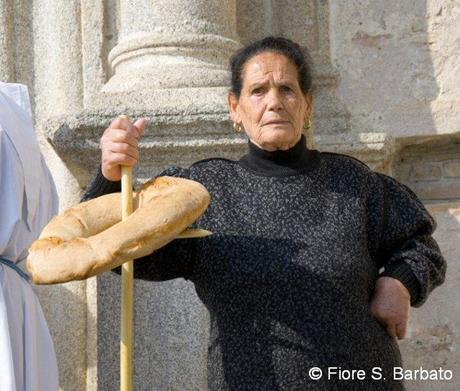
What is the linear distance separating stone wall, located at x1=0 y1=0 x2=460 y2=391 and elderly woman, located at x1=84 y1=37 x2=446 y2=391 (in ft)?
2.91

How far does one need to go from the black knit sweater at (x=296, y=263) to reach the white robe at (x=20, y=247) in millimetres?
652

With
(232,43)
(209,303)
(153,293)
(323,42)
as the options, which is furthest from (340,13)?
(209,303)

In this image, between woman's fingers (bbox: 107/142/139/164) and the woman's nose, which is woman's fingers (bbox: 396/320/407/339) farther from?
woman's fingers (bbox: 107/142/139/164)

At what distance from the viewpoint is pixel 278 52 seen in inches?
108

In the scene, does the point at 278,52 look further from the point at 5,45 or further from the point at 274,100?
the point at 5,45

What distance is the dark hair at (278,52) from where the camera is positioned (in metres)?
2.76

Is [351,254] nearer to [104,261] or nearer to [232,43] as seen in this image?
[104,261]

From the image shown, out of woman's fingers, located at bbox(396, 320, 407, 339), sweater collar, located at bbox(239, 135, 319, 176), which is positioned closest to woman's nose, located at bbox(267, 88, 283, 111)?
sweater collar, located at bbox(239, 135, 319, 176)

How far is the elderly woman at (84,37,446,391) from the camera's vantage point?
249 centimetres

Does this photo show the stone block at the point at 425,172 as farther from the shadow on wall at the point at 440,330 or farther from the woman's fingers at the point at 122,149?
the woman's fingers at the point at 122,149

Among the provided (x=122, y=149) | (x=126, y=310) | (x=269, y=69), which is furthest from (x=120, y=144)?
(x=269, y=69)

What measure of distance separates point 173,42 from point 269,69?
145 cm

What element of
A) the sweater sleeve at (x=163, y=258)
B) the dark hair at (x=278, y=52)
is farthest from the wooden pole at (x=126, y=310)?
the dark hair at (x=278, y=52)

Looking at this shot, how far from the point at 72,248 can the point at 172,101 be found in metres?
1.55
